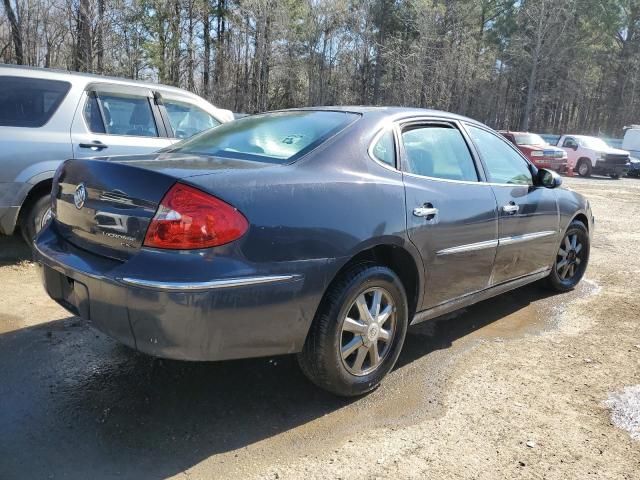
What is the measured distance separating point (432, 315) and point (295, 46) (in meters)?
33.2

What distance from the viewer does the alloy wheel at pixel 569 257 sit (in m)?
5.10

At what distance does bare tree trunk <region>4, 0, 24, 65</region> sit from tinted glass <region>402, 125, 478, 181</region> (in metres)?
23.9

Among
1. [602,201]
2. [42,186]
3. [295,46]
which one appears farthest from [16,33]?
[602,201]

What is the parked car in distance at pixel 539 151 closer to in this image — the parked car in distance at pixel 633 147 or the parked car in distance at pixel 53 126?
the parked car in distance at pixel 633 147

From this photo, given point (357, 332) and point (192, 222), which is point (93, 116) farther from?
point (357, 332)

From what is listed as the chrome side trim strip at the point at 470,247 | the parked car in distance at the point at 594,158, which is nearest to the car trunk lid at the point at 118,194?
the chrome side trim strip at the point at 470,247

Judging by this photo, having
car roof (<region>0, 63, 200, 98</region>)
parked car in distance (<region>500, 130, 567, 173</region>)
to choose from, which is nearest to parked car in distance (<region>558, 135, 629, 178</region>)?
parked car in distance (<region>500, 130, 567, 173</region>)

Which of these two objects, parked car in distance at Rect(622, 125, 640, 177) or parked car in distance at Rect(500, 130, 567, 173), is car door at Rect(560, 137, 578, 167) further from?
parked car in distance at Rect(622, 125, 640, 177)

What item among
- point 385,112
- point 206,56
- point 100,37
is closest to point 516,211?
point 385,112

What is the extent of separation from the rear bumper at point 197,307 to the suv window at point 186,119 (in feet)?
11.8

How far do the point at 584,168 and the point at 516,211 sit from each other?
21294 mm

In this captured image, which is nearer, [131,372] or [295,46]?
[131,372]

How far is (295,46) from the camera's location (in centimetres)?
3400

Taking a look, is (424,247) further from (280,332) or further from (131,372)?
(131,372)
